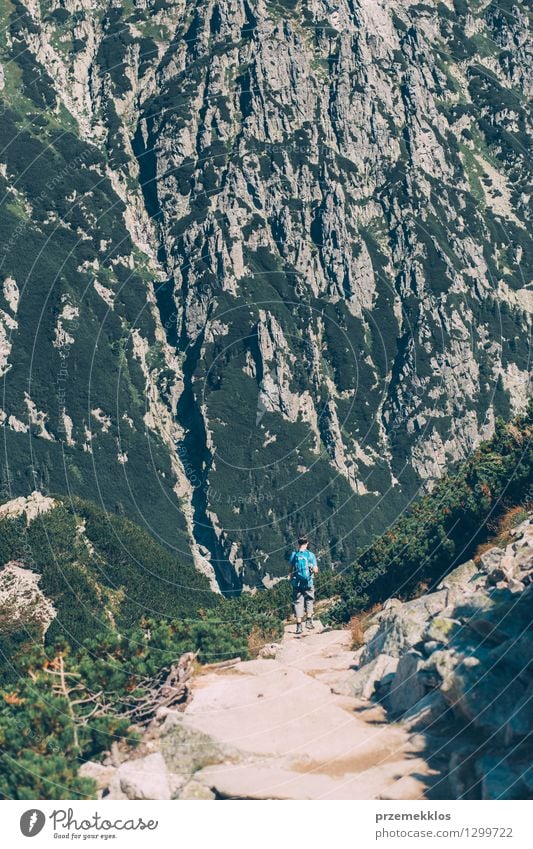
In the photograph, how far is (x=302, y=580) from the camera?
53875 mm

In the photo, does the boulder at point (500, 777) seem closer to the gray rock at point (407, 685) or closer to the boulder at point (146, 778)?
the gray rock at point (407, 685)

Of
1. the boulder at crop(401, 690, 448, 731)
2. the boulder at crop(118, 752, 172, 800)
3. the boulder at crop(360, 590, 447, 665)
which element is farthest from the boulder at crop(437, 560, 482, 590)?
the boulder at crop(118, 752, 172, 800)

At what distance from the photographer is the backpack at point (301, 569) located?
5303cm

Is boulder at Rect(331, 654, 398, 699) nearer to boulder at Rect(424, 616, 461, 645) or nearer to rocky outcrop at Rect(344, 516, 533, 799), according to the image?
rocky outcrop at Rect(344, 516, 533, 799)

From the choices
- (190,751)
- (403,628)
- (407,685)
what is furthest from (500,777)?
(403,628)

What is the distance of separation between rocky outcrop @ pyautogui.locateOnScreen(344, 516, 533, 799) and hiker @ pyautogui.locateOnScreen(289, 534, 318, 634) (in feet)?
17.8

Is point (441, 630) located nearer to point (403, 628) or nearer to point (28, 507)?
point (403, 628)

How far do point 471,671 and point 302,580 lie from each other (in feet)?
51.1

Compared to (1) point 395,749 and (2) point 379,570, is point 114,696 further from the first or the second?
(2) point 379,570

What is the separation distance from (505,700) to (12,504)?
113 m

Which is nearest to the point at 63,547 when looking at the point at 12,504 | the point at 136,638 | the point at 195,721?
the point at 12,504

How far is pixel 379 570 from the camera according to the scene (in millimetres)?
64062

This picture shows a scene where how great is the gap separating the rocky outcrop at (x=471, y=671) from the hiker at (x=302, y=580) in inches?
213

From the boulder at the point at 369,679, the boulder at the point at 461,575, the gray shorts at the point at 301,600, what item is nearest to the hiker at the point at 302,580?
the gray shorts at the point at 301,600
